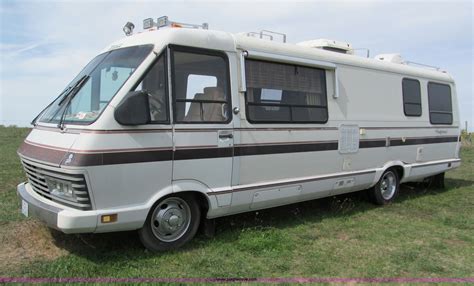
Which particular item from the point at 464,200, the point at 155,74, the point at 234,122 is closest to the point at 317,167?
the point at 234,122

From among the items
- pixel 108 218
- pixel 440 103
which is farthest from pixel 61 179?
pixel 440 103

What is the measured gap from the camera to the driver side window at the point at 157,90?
16.5 ft

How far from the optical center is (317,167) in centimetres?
688

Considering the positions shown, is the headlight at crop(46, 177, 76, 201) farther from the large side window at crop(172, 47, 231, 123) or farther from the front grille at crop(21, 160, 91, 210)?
the large side window at crop(172, 47, 231, 123)

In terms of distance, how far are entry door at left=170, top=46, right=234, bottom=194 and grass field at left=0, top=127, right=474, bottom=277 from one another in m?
0.93

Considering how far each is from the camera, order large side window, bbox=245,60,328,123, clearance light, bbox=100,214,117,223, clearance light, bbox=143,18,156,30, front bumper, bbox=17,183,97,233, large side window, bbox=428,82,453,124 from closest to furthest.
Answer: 1. front bumper, bbox=17,183,97,233
2. clearance light, bbox=100,214,117,223
3. clearance light, bbox=143,18,156,30
4. large side window, bbox=245,60,328,123
5. large side window, bbox=428,82,453,124

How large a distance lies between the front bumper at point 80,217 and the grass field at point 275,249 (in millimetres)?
413

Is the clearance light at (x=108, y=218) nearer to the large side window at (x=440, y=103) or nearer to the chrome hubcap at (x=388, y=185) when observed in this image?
the chrome hubcap at (x=388, y=185)

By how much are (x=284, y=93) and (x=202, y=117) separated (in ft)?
5.05

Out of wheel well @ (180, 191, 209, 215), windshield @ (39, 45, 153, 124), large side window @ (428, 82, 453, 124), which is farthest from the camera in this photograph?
large side window @ (428, 82, 453, 124)

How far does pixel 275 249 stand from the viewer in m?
5.53

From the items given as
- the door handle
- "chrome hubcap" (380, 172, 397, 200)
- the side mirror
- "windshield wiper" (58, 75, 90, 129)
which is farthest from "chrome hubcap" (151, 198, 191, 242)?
"chrome hubcap" (380, 172, 397, 200)

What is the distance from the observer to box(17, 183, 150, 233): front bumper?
4.57 metres

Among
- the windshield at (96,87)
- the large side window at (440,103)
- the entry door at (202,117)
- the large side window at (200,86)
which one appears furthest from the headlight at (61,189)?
the large side window at (440,103)
